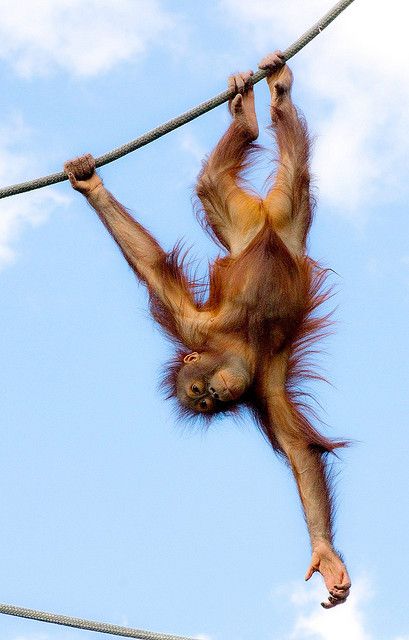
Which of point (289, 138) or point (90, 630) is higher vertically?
point (289, 138)

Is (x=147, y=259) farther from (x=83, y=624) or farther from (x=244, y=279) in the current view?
(x=83, y=624)

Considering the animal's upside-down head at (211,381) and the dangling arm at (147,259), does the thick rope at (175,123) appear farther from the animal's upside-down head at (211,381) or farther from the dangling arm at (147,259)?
the animal's upside-down head at (211,381)

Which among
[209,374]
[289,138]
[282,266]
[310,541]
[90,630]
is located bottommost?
[90,630]

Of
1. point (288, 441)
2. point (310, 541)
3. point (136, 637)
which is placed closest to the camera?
point (136, 637)

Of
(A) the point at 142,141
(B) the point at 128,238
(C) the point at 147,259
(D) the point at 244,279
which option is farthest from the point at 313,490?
(A) the point at 142,141

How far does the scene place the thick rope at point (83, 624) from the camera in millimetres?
4789

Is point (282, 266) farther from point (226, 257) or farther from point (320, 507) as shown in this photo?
point (320, 507)

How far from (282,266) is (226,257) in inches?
12.3

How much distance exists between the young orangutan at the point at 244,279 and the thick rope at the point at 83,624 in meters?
1.34

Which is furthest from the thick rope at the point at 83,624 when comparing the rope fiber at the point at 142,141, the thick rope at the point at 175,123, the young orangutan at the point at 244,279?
the thick rope at the point at 175,123

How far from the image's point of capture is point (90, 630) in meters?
4.89

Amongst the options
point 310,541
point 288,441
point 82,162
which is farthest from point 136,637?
point 82,162

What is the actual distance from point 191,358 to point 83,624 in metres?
1.61

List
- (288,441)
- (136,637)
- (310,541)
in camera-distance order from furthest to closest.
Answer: (288,441) < (310,541) < (136,637)
